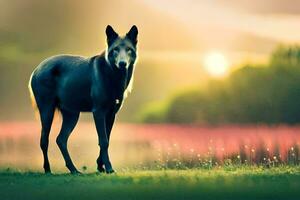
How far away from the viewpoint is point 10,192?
46.1ft

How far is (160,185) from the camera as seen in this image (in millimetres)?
14039

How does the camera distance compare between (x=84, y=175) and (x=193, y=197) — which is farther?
(x=84, y=175)

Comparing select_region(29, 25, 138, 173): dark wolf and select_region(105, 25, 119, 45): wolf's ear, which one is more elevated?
select_region(105, 25, 119, 45): wolf's ear

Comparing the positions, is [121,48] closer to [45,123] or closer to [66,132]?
[66,132]

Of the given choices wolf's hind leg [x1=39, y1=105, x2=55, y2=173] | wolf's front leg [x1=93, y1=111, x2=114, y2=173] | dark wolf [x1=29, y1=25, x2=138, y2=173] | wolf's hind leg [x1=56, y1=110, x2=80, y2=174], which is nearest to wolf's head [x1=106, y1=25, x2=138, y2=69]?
dark wolf [x1=29, y1=25, x2=138, y2=173]

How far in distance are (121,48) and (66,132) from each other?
2.60 meters

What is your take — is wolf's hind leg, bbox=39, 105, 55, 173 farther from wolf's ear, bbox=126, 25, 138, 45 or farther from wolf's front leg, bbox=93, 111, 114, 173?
wolf's ear, bbox=126, 25, 138, 45

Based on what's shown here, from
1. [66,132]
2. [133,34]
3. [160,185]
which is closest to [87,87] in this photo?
[66,132]

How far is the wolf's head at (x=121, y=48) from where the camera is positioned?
1636 centimetres

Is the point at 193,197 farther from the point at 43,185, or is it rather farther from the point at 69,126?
the point at 69,126

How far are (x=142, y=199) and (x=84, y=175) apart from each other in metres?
3.67

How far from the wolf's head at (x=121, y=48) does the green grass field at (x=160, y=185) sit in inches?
85.1

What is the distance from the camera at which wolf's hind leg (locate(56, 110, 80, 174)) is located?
1766 centimetres

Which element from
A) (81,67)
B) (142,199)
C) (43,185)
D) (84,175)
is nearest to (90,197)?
(142,199)
